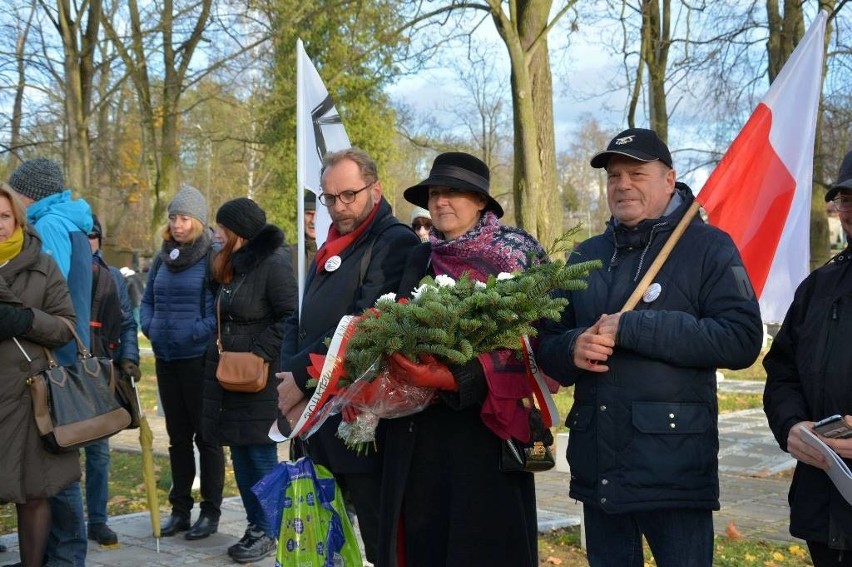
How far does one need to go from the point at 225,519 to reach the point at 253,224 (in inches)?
85.8

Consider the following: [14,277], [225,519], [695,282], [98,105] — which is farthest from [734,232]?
[98,105]

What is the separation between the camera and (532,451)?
3771 mm

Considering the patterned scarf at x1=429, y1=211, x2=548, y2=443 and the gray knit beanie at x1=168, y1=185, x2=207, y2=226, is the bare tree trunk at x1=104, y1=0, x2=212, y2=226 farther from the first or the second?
the patterned scarf at x1=429, y1=211, x2=548, y2=443

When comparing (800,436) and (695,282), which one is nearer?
(800,436)

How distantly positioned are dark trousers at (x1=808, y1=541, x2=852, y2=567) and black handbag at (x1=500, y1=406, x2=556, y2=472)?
39.5 inches

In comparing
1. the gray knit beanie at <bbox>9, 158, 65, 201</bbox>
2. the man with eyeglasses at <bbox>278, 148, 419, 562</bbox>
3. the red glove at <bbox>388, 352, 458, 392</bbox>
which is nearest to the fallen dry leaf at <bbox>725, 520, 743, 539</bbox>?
the man with eyeglasses at <bbox>278, 148, 419, 562</bbox>

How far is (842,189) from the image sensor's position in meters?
3.27

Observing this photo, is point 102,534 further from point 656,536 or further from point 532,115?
point 532,115

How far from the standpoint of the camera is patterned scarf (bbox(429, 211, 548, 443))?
12.2 ft

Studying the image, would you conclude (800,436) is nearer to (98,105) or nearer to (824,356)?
(824,356)

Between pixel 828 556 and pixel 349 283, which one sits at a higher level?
pixel 349 283

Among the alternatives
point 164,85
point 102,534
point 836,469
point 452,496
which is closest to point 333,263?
point 452,496

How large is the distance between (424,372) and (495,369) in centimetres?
34

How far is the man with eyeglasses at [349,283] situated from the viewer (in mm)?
4285
